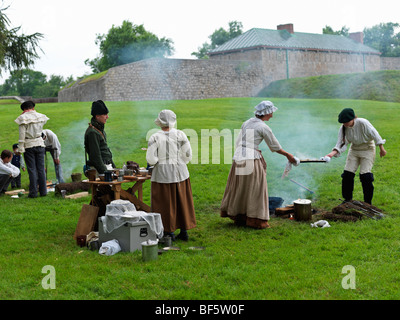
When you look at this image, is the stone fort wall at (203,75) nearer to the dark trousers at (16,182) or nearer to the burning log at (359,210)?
the dark trousers at (16,182)

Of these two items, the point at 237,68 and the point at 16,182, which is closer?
the point at 16,182

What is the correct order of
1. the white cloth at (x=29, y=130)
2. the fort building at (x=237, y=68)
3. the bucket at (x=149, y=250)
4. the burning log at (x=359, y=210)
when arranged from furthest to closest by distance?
the fort building at (x=237, y=68)
the white cloth at (x=29, y=130)
the burning log at (x=359, y=210)
the bucket at (x=149, y=250)

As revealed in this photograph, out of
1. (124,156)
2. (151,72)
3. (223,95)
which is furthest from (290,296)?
(223,95)

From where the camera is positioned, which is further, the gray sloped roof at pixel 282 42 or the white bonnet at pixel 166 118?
the gray sloped roof at pixel 282 42

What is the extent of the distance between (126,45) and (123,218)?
172ft

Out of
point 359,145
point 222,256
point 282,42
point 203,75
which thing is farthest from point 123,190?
point 282,42

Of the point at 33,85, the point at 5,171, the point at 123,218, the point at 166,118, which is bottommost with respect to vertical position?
the point at 123,218

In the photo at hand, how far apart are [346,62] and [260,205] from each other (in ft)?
168

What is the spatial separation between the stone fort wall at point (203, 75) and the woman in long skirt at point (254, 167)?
33091 millimetres

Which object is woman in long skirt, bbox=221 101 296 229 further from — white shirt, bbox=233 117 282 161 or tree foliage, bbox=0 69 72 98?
tree foliage, bbox=0 69 72 98

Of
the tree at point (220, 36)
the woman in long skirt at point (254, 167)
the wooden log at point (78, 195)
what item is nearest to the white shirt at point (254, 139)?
the woman in long skirt at point (254, 167)

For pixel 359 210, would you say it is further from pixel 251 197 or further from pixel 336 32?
pixel 336 32

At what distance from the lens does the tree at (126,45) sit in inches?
2168

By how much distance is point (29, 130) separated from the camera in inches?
334
